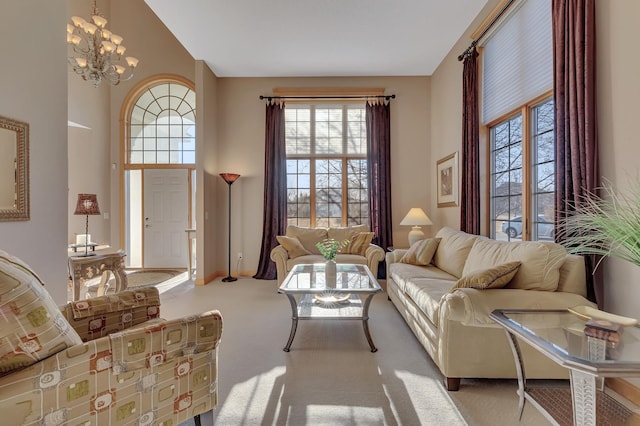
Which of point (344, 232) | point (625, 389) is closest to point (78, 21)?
point (344, 232)

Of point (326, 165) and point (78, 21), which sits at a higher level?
point (78, 21)

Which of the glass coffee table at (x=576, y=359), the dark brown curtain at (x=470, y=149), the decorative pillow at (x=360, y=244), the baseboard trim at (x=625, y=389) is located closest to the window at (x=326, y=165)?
the decorative pillow at (x=360, y=244)

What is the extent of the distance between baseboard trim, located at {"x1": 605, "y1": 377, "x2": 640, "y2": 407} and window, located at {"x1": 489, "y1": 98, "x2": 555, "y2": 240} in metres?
1.09

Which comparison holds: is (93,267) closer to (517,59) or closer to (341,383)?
(341,383)

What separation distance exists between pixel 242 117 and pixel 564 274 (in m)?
4.69

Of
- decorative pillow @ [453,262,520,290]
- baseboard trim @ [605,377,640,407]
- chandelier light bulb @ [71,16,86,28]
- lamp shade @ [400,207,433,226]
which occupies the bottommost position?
baseboard trim @ [605,377,640,407]

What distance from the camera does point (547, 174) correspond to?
261cm

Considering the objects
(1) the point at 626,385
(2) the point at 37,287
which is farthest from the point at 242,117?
(1) the point at 626,385

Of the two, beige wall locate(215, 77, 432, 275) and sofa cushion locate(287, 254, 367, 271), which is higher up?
beige wall locate(215, 77, 432, 275)

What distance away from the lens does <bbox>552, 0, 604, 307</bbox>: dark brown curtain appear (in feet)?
6.41

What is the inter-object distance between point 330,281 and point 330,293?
0.34ft

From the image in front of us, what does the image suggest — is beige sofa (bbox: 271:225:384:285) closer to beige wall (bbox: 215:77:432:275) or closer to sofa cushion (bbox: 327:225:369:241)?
sofa cushion (bbox: 327:225:369:241)

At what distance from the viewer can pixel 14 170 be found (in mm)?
2070

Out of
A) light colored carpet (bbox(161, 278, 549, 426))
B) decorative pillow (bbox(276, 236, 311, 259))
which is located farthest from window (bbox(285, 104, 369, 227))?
light colored carpet (bbox(161, 278, 549, 426))
